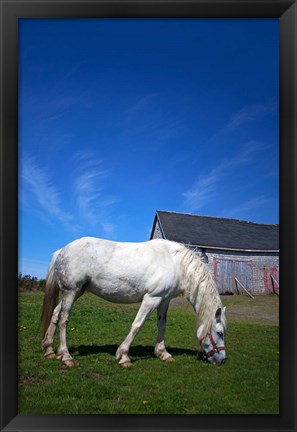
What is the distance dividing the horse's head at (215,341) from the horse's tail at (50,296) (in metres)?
1.72

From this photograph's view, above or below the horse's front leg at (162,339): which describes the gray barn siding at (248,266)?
above

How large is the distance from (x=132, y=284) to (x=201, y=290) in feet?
2.58

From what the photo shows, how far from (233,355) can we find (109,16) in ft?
12.5

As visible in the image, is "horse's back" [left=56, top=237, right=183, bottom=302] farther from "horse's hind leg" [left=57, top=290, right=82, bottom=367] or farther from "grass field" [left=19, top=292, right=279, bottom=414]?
"grass field" [left=19, top=292, right=279, bottom=414]

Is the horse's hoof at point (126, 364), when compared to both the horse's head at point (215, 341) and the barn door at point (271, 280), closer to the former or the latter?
the horse's head at point (215, 341)

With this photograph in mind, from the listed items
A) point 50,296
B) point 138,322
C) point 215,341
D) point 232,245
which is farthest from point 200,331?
point 232,245

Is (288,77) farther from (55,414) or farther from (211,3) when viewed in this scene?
(55,414)

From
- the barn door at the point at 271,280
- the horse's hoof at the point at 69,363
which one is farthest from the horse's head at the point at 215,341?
the horse's hoof at the point at 69,363

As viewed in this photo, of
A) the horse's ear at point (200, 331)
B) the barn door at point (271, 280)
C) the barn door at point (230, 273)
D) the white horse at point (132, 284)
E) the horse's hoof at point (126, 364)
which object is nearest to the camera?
the barn door at point (271, 280)

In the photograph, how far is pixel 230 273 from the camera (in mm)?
5270

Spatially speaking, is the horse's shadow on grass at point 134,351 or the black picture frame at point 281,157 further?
the horse's shadow on grass at point 134,351

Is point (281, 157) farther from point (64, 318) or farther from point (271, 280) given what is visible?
point (64, 318)

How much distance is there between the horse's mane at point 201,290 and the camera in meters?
3.87

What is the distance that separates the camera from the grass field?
304 centimetres
